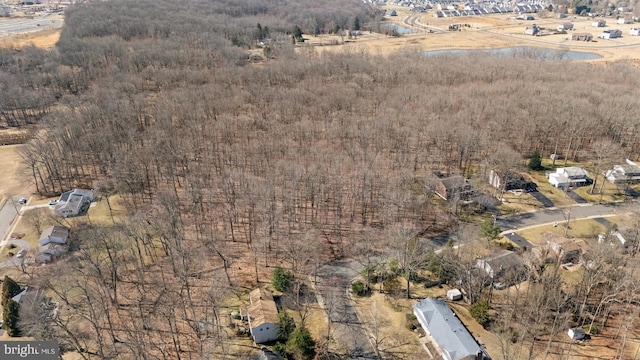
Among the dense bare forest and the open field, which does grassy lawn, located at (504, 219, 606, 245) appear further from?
the open field

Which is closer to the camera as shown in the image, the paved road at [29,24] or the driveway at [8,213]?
the driveway at [8,213]

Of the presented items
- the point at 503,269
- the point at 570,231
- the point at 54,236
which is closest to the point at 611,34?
the point at 570,231

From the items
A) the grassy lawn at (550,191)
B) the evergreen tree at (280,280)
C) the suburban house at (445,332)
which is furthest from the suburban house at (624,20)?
the evergreen tree at (280,280)

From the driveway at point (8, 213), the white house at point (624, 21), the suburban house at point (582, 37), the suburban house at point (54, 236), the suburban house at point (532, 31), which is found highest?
the white house at point (624, 21)

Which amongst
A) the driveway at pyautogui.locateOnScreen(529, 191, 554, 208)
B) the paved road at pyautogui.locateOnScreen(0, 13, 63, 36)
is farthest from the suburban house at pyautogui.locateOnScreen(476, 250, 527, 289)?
the paved road at pyautogui.locateOnScreen(0, 13, 63, 36)

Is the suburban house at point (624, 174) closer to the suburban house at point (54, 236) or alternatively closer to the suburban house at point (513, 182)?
the suburban house at point (513, 182)

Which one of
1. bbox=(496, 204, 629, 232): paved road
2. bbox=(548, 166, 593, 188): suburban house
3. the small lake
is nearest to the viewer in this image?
bbox=(496, 204, 629, 232): paved road
